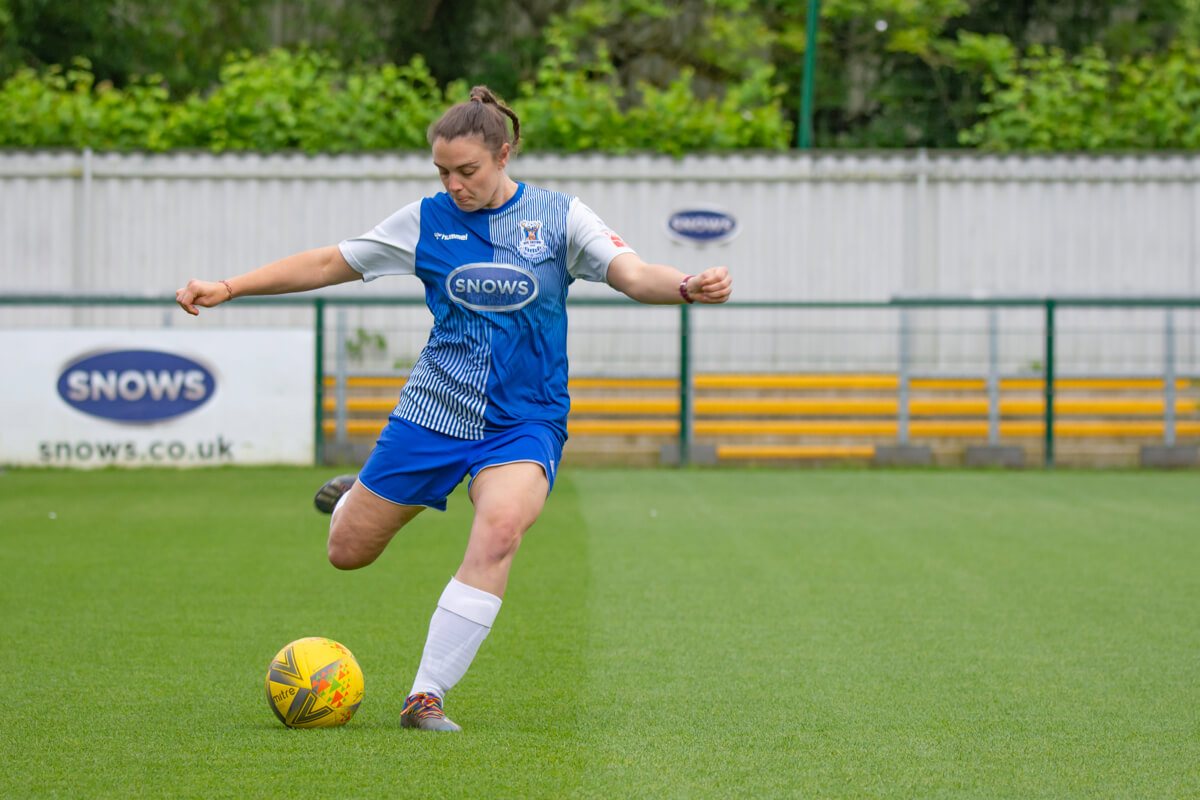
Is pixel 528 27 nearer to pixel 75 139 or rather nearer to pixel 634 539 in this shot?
pixel 75 139

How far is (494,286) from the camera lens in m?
4.21

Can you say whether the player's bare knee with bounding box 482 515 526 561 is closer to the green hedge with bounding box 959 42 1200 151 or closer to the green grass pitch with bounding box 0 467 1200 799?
the green grass pitch with bounding box 0 467 1200 799

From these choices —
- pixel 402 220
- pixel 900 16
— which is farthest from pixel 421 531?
pixel 900 16

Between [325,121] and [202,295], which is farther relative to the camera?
[325,121]

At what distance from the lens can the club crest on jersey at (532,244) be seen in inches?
167

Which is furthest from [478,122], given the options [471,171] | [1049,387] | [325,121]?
[325,121]

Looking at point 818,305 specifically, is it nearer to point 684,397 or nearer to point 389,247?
point 684,397

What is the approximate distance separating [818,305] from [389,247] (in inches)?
454

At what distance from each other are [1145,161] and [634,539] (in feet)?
37.9

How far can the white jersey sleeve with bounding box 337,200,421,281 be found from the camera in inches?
172

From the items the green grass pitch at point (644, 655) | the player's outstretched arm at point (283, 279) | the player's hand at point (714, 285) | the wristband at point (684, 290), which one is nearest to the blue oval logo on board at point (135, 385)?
the green grass pitch at point (644, 655)

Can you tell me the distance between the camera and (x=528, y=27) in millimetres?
28891

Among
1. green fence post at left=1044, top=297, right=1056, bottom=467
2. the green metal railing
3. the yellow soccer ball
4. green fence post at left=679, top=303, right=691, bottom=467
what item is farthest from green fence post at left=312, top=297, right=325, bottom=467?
the yellow soccer ball

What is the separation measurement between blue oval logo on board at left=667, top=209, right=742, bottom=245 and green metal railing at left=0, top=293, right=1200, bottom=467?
5.33 feet
